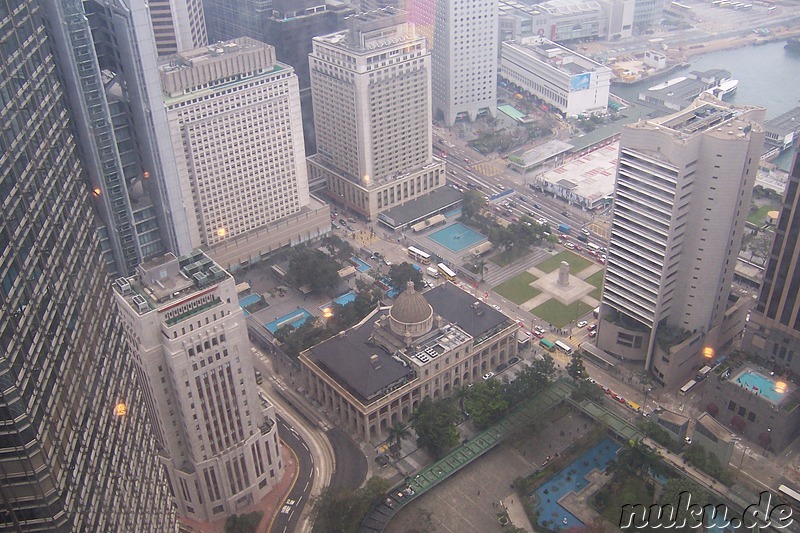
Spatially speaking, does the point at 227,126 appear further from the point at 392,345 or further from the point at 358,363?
the point at 358,363

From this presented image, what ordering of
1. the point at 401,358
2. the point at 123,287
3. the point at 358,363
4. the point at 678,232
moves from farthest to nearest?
1. the point at 401,358
2. the point at 358,363
3. the point at 678,232
4. the point at 123,287

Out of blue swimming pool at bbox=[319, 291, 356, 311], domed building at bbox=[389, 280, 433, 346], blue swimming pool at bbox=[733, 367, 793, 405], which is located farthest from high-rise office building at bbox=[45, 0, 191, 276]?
blue swimming pool at bbox=[733, 367, 793, 405]

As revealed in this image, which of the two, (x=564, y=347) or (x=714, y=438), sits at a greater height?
(x=714, y=438)

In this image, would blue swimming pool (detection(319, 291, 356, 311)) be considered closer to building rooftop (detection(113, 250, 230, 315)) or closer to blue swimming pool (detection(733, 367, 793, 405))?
building rooftop (detection(113, 250, 230, 315))

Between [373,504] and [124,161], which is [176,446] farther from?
[124,161]

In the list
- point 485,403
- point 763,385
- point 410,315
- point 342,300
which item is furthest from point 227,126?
point 763,385

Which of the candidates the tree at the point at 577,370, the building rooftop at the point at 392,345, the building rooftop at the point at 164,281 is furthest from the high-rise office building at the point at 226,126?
the tree at the point at 577,370
